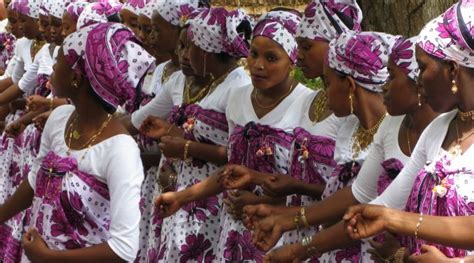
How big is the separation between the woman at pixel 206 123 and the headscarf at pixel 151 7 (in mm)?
822

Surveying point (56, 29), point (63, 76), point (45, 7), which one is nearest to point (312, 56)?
point (63, 76)

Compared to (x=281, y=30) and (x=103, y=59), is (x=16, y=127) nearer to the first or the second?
(x=281, y=30)

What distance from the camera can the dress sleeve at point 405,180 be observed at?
13.0ft

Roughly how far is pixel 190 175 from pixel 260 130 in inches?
35.1

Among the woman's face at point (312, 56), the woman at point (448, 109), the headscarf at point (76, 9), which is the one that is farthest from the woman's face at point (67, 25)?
the woman at point (448, 109)

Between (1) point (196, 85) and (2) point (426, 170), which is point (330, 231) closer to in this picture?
(2) point (426, 170)

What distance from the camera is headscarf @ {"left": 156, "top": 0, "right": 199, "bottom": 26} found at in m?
7.09

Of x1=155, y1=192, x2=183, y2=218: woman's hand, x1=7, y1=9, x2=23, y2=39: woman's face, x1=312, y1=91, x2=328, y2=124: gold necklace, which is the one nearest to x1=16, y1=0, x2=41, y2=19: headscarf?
Result: x1=7, y1=9, x2=23, y2=39: woman's face

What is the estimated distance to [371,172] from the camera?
454 cm

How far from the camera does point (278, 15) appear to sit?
233 inches

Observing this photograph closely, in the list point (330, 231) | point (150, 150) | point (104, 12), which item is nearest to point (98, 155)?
point (330, 231)

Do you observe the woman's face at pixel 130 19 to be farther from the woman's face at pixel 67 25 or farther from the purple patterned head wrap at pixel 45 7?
the purple patterned head wrap at pixel 45 7

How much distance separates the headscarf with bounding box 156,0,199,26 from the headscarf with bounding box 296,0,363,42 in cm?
153

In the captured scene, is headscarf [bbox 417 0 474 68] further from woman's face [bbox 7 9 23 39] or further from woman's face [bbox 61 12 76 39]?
woman's face [bbox 7 9 23 39]
